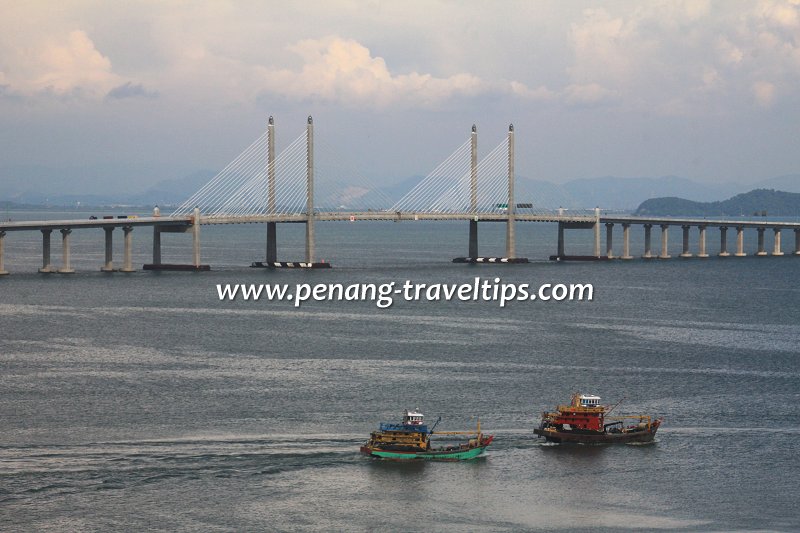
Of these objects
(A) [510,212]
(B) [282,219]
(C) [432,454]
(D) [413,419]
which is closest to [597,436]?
(C) [432,454]

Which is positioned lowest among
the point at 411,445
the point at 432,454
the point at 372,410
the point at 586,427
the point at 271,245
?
the point at 432,454

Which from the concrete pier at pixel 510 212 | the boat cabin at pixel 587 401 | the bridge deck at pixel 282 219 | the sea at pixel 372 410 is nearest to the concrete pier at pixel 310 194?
the bridge deck at pixel 282 219

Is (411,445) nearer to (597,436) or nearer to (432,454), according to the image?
(432,454)

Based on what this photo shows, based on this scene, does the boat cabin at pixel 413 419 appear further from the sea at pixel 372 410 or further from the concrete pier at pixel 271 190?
the concrete pier at pixel 271 190

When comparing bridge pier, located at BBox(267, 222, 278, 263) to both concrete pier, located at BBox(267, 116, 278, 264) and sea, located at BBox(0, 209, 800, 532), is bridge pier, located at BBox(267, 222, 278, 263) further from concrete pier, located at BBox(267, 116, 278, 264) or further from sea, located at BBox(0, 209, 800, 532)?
sea, located at BBox(0, 209, 800, 532)

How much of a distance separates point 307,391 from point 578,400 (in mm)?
12705

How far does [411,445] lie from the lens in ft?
143

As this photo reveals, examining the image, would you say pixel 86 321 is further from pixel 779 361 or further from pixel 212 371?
pixel 779 361

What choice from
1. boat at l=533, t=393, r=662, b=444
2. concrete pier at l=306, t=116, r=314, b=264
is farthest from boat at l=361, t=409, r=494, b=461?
concrete pier at l=306, t=116, r=314, b=264

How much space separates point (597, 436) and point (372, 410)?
9.00 metres

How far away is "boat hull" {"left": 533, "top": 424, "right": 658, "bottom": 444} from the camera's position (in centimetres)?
4606

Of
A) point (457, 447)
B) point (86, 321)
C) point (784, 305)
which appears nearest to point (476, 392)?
point (457, 447)

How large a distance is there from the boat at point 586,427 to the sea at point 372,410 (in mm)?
→ 659

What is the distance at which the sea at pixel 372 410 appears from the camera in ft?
124
